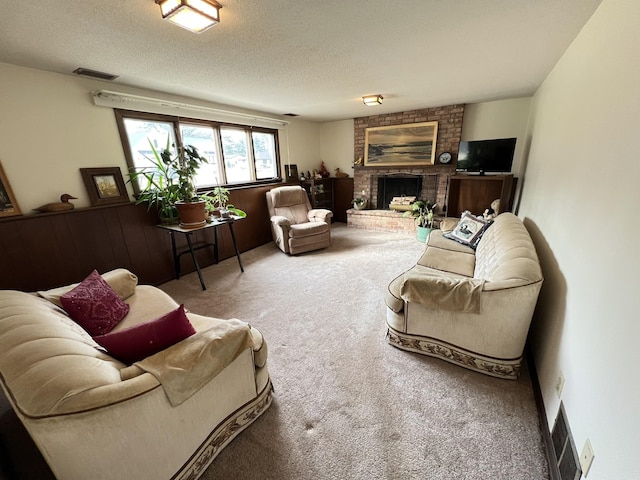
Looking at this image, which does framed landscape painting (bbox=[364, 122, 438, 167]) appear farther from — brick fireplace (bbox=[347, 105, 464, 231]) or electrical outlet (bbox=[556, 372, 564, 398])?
electrical outlet (bbox=[556, 372, 564, 398])

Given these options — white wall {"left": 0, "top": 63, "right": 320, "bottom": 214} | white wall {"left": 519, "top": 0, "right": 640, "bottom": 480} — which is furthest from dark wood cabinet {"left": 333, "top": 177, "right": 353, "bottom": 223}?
white wall {"left": 519, "top": 0, "right": 640, "bottom": 480}

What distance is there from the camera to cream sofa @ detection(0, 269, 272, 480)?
0.72 meters

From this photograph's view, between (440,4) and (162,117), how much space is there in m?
3.03

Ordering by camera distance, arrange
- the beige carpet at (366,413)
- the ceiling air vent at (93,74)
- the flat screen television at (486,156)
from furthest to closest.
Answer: the flat screen television at (486,156)
the ceiling air vent at (93,74)
the beige carpet at (366,413)

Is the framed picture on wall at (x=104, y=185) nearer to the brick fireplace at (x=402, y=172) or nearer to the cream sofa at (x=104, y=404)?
the cream sofa at (x=104, y=404)

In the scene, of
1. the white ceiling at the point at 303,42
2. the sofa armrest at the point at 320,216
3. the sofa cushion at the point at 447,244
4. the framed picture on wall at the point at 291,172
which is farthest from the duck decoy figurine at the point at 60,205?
the sofa cushion at the point at 447,244

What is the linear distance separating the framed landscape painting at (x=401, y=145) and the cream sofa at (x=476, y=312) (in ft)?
10.5

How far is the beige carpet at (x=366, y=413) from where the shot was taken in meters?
1.14

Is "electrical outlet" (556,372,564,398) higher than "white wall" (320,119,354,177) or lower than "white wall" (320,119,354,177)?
lower

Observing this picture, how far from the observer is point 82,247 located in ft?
7.97

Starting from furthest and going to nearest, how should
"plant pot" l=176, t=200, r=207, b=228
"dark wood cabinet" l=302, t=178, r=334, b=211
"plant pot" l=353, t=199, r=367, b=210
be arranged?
"plant pot" l=353, t=199, r=367, b=210 < "dark wood cabinet" l=302, t=178, r=334, b=211 < "plant pot" l=176, t=200, r=207, b=228

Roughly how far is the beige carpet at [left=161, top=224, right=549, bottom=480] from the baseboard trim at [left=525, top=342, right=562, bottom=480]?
0.03m

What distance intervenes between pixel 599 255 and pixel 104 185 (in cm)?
378

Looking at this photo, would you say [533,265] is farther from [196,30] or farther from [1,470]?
[1,470]
